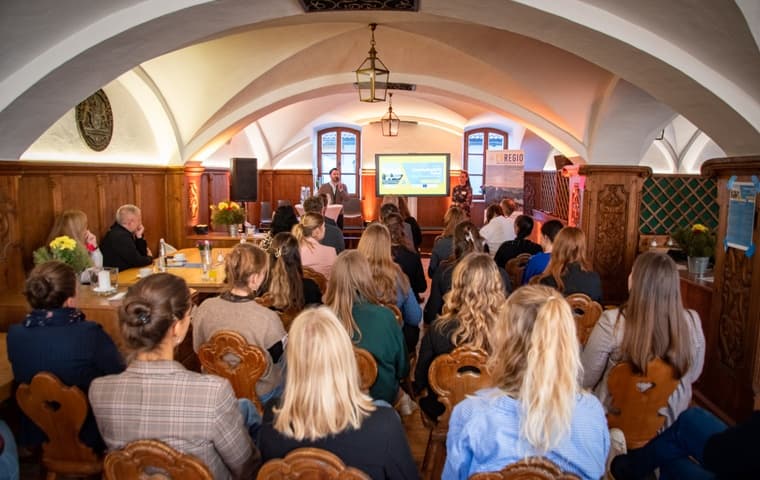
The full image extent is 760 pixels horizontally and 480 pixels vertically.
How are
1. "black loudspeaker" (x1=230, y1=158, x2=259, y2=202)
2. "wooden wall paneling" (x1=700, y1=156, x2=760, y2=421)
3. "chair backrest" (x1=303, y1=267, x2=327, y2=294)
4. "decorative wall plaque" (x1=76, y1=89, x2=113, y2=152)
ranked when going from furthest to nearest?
"black loudspeaker" (x1=230, y1=158, x2=259, y2=202), "decorative wall plaque" (x1=76, y1=89, x2=113, y2=152), "chair backrest" (x1=303, y1=267, x2=327, y2=294), "wooden wall paneling" (x1=700, y1=156, x2=760, y2=421)

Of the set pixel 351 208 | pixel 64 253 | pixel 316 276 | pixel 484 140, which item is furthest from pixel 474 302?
pixel 484 140

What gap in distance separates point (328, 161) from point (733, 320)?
995 centimetres

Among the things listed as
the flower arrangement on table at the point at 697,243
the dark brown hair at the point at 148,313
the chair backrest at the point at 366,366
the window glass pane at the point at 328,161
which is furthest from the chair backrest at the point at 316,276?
the window glass pane at the point at 328,161

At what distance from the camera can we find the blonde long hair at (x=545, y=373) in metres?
1.38

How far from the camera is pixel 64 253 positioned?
3.44 metres

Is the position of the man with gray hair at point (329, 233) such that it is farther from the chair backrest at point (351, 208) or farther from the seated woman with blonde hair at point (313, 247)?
the chair backrest at point (351, 208)

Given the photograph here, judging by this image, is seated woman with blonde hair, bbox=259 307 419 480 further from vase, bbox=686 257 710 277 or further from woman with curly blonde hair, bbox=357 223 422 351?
vase, bbox=686 257 710 277

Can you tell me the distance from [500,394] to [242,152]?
31.8 feet

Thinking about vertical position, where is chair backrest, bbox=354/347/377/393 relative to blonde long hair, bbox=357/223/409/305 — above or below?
below

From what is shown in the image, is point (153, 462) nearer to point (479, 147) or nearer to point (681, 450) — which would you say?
point (681, 450)

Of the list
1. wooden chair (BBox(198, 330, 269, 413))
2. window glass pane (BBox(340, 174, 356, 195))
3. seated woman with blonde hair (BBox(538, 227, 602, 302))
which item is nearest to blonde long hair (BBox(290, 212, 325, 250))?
seated woman with blonde hair (BBox(538, 227, 602, 302))

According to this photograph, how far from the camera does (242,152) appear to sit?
10.4m

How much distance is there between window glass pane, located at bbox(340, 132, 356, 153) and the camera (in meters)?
12.5

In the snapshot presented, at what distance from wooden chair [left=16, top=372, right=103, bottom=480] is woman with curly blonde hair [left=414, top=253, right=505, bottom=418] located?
140cm
